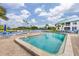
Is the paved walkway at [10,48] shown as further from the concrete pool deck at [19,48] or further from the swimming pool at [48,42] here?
the swimming pool at [48,42]

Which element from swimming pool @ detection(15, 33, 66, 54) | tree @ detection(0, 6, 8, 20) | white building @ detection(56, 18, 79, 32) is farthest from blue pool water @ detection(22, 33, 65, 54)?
tree @ detection(0, 6, 8, 20)

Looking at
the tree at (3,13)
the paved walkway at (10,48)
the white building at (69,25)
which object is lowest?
the paved walkway at (10,48)

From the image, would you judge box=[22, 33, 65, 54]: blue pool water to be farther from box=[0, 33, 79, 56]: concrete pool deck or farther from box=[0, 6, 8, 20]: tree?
box=[0, 6, 8, 20]: tree

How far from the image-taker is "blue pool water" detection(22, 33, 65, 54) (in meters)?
2.47

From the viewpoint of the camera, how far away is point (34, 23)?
2521 mm

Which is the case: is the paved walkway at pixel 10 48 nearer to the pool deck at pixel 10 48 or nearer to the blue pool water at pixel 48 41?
the pool deck at pixel 10 48

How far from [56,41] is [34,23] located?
414 millimetres

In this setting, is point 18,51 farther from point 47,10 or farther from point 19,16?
point 47,10

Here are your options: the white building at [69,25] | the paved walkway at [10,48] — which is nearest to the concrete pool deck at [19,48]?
the paved walkway at [10,48]

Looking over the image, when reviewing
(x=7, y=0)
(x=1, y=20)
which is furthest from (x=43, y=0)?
(x=1, y=20)

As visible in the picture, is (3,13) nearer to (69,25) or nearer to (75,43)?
(69,25)

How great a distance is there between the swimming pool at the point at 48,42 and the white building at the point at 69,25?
0.12 metres

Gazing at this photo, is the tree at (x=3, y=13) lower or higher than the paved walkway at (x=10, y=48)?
higher

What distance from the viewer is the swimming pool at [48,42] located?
2465 mm
